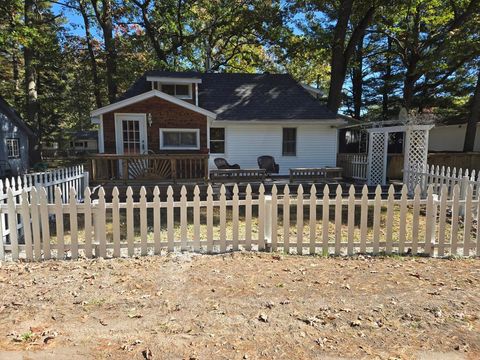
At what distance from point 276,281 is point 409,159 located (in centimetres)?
983

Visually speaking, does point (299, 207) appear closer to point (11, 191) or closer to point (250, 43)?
point (11, 191)

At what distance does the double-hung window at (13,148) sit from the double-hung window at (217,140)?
12.7 m

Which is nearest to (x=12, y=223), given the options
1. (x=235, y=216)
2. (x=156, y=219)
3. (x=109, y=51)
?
(x=156, y=219)

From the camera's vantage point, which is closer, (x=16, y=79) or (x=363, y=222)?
(x=363, y=222)

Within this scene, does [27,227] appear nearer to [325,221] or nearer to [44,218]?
[44,218]

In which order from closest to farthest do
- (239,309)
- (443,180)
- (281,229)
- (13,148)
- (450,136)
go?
(239,309) < (281,229) < (443,180) < (13,148) < (450,136)

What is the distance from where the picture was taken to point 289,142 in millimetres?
16500

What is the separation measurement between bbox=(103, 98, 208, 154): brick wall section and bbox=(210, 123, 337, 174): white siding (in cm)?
183

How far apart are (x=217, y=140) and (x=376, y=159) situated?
7.06 m

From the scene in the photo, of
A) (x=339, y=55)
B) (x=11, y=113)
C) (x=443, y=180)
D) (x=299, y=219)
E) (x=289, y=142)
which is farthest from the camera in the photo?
(x=11, y=113)

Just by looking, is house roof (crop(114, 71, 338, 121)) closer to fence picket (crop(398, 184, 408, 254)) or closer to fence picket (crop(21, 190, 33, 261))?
fence picket (crop(398, 184, 408, 254))

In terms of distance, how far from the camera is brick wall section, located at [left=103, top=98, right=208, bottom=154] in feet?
44.1

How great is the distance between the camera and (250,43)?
25234mm

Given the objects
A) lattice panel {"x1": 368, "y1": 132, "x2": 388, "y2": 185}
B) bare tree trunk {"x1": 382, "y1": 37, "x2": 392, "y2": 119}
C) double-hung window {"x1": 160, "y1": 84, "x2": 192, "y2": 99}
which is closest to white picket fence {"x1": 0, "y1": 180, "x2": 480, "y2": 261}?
lattice panel {"x1": 368, "y1": 132, "x2": 388, "y2": 185}
